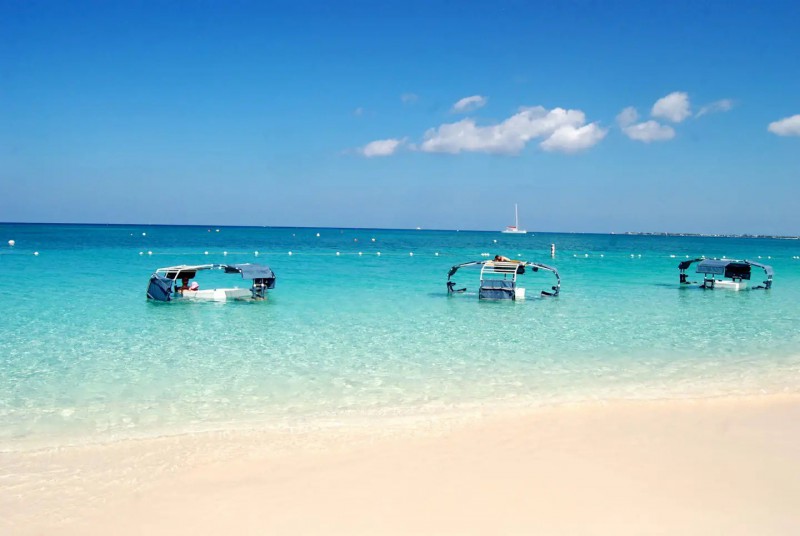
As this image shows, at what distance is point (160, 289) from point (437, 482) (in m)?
17.5

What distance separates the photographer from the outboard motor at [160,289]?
21.3 meters

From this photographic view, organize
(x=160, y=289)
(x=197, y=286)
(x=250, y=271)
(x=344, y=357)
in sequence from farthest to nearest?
(x=197, y=286)
(x=250, y=271)
(x=160, y=289)
(x=344, y=357)

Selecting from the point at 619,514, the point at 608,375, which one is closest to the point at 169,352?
the point at 608,375

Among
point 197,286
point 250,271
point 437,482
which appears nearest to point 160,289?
point 197,286

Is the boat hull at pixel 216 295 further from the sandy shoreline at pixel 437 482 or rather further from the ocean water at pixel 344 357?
the sandy shoreline at pixel 437 482

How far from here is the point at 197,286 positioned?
2252cm

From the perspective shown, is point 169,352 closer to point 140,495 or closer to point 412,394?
point 412,394

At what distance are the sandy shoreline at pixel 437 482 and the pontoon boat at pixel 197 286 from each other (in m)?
15.0

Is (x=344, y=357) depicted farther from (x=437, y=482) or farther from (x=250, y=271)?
(x=250, y=271)

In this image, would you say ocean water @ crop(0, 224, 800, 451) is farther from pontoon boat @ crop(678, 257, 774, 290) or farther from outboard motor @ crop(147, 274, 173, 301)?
pontoon boat @ crop(678, 257, 774, 290)

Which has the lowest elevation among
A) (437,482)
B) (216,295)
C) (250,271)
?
(437,482)

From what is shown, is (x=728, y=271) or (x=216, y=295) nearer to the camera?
(x=216, y=295)

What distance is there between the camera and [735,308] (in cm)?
2205

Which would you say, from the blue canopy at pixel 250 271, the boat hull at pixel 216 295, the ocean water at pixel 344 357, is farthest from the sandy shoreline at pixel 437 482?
the boat hull at pixel 216 295
